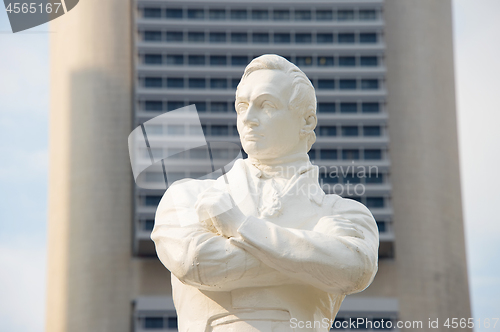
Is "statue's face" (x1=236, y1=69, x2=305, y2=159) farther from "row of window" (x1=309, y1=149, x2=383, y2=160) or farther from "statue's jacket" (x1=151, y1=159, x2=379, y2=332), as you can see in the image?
"row of window" (x1=309, y1=149, x2=383, y2=160)

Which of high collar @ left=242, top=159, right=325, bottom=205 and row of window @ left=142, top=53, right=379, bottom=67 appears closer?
high collar @ left=242, top=159, right=325, bottom=205

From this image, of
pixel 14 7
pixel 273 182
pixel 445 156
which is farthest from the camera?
pixel 445 156

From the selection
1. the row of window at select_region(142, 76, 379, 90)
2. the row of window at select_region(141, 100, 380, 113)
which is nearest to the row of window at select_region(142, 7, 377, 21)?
the row of window at select_region(142, 76, 379, 90)

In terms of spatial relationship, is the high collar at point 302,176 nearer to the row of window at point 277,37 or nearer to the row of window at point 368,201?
the row of window at point 368,201

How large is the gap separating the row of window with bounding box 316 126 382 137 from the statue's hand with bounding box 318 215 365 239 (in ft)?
139

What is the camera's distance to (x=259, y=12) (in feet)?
166

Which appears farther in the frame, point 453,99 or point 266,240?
point 453,99

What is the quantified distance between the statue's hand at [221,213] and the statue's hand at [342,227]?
2.23 feet

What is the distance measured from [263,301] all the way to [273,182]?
1.02 m

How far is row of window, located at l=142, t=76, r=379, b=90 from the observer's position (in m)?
49.4

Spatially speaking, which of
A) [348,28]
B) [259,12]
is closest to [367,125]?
[348,28]

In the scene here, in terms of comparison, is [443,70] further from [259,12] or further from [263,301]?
[263,301]

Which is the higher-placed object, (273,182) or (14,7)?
(14,7)

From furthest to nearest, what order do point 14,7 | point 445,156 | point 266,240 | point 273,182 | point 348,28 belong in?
point 445,156, point 348,28, point 14,7, point 273,182, point 266,240
